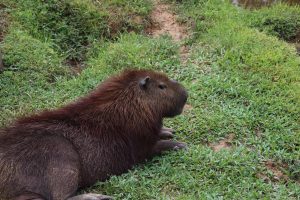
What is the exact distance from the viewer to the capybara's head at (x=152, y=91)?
5480 millimetres

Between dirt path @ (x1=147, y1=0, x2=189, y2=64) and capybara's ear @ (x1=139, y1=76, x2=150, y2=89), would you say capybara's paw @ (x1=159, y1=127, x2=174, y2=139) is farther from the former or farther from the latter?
dirt path @ (x1=147, y1=0, x2=189, y2=64)

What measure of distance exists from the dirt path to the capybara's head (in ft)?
7.48

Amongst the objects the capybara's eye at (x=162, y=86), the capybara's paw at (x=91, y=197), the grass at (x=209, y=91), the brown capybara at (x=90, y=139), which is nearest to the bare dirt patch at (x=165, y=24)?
the grass at (x=209, y=91)

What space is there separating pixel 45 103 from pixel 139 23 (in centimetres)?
246

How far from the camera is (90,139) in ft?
16.9

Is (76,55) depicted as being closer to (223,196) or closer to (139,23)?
(139,23)

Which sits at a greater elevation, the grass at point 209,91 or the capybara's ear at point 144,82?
the capybara's ear at point 144,82

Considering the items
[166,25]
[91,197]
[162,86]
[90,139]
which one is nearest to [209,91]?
[162,86]

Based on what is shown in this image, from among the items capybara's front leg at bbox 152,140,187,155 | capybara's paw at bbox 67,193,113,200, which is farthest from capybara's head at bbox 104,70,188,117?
capybara's paw at bbox 67,193,113,200

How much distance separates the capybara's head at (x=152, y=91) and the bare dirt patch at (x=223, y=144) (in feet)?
1.72

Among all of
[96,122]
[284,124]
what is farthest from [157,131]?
[284,124]

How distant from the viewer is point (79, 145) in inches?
200

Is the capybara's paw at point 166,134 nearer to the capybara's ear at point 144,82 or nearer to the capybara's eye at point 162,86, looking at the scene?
the capybara's eye at point 162,86

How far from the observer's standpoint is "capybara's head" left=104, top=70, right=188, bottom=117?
5.48 meters
